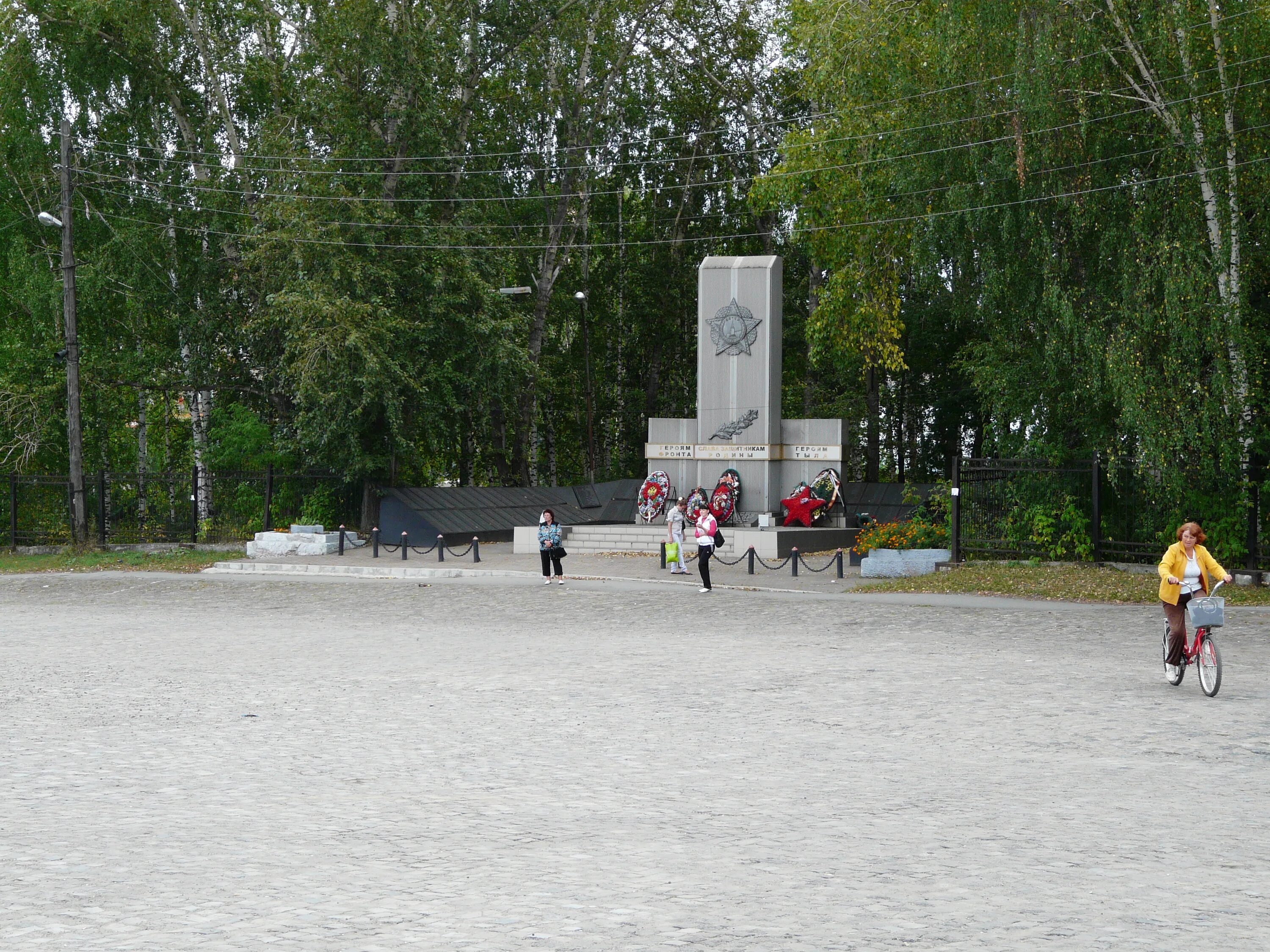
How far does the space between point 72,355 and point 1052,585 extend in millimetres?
23381

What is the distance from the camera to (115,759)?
30.1ft

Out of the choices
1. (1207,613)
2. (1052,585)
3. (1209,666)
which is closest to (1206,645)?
(1209,666)

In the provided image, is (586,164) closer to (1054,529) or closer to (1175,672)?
(1054,529)

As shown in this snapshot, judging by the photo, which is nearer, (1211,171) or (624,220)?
(1211,171)

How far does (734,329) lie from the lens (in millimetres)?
37719

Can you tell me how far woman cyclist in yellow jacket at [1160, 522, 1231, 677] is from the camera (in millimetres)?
12359

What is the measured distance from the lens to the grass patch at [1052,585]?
21047 millimetres

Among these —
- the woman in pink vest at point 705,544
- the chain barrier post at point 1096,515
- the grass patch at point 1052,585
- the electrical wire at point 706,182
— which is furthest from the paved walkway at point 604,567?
the electrical wire at point 706,182

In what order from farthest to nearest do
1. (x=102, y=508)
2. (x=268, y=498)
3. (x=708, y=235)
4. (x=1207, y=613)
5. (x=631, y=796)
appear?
1. (x=708, y=235)
2. (x=268, y=498)
3. (x=102, y=508)
4. (x=1207, y=613)
5. (x=631, y=796)

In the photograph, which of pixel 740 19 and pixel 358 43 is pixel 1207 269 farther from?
pixel 740 19

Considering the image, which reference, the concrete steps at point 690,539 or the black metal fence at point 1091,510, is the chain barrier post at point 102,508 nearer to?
the concrete steps at point 690,539

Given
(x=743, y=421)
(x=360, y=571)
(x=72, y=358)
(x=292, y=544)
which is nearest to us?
(x=360, y=571)

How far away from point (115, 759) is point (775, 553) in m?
24.2

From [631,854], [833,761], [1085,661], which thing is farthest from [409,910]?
[1085,661]
